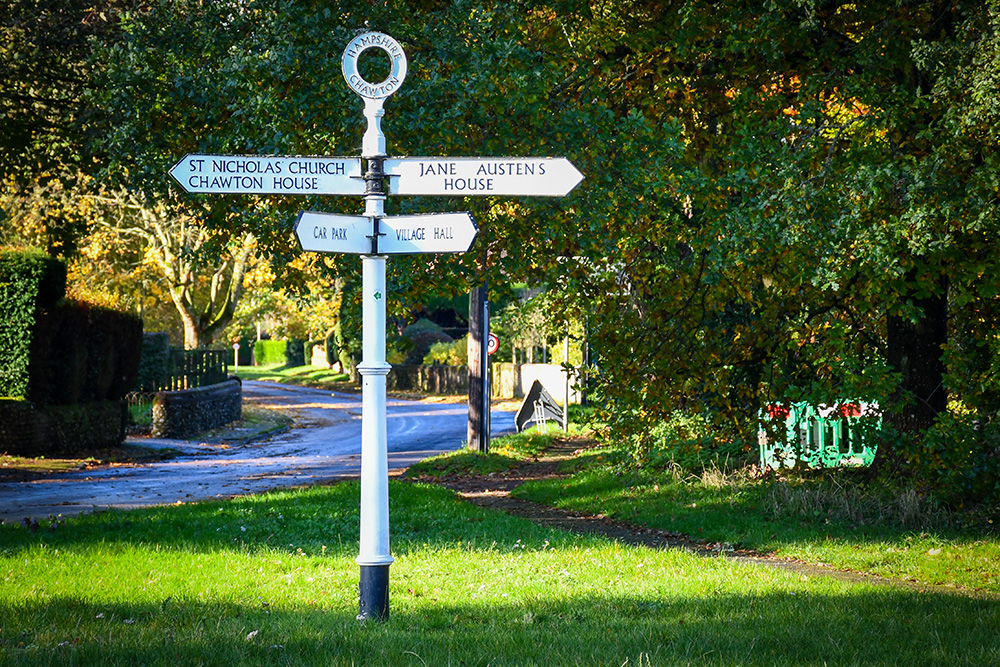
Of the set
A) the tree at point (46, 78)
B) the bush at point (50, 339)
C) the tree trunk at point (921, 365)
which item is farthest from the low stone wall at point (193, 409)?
the tree trunk at point (921, 365)

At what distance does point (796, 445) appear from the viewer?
12.6 meters

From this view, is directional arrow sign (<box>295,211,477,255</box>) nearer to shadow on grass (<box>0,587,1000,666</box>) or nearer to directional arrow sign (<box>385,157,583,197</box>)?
directional arrow sign (<box>385,157,583,197</box>)

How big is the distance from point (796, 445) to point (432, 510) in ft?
14.8

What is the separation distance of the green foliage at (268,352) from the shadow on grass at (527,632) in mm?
84970

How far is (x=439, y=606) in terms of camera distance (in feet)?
23.1

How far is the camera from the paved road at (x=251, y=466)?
1536 centimetres

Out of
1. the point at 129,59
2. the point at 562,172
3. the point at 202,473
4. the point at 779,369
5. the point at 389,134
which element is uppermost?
the point at 129,59

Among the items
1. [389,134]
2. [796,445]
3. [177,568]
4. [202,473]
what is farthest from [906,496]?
[202,473]

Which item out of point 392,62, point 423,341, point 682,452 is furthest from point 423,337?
point 392,62

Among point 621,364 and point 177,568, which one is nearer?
point 177,568

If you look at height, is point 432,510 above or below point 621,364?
below

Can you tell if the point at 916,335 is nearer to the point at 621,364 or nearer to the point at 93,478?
the point at 621,364

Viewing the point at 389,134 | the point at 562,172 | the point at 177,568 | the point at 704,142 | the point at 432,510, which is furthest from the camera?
the point at 704,142

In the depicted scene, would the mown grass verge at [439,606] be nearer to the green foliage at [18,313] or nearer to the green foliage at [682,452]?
the green foliage at [682,452]
